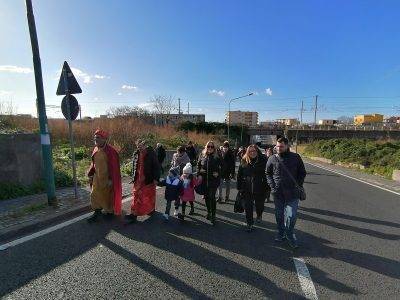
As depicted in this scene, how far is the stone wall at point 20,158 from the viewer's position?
909 centimetres

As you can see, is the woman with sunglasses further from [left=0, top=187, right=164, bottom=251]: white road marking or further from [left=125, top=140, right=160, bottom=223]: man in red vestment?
[left=0, top=187, right=164, bottom=251]: white road marking

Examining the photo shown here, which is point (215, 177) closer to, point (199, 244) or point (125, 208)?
point (199, 244)

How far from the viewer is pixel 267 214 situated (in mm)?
8297

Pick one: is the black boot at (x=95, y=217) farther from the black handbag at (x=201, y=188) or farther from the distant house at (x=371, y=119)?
the distant house at (x=371, y=119)

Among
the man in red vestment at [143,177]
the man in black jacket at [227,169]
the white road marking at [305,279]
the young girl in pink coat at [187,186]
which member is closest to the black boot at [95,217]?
the man in red vestment at [143,177]

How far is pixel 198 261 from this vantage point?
16.5ft

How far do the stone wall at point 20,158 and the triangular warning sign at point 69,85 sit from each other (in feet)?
7.22

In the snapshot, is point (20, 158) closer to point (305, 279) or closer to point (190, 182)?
point (190, 182)

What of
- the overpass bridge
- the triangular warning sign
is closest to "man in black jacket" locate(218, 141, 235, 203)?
the triangular warning sign

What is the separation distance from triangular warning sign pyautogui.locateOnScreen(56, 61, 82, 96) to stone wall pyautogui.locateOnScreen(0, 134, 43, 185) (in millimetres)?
2199

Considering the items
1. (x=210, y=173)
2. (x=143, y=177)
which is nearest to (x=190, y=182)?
(x=210, y=173)

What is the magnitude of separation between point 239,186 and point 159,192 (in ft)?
16.1

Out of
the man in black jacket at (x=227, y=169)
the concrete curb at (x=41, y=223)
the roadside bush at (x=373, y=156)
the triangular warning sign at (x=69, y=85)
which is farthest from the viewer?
the roadside bush at (x=373, y=156)

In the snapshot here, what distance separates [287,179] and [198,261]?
1.98 metres
